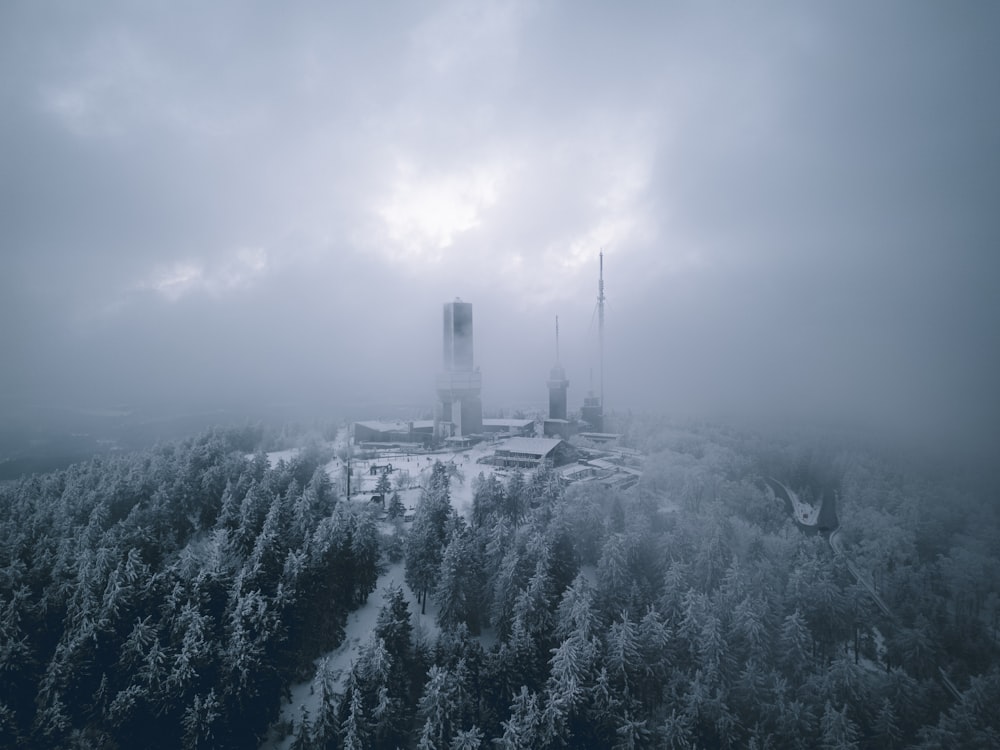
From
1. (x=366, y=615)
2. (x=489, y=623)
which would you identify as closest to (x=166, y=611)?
(x=366, y=615)

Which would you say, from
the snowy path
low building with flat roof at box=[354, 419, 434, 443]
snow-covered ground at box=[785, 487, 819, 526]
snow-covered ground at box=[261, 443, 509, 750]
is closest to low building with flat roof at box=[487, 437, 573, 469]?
snow-covered ground at box=[261, 443, 509, 750]

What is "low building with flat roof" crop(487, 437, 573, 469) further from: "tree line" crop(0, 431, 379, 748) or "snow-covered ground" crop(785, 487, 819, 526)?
"snow-covered ground" crop(785, 487, 819, 526)

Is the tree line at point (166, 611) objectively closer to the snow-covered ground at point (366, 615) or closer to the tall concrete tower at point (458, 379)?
the snow-covered ground at point (366, 615)

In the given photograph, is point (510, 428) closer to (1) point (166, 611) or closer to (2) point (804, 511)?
(2) point (804, 511)

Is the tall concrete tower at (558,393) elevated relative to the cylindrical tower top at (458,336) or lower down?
lower down

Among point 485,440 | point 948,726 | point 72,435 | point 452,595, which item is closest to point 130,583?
point 452,595

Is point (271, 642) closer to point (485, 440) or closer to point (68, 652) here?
point (68, 652)

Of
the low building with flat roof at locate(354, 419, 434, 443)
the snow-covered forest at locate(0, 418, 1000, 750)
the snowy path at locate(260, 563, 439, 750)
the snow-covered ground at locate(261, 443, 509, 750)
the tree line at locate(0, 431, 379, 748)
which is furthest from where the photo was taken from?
the low building with flat roof at locate(354, 419, 434, 443)

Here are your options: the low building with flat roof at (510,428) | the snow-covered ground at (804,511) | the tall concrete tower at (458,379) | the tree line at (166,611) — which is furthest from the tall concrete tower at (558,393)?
the tree line at (166,611)
